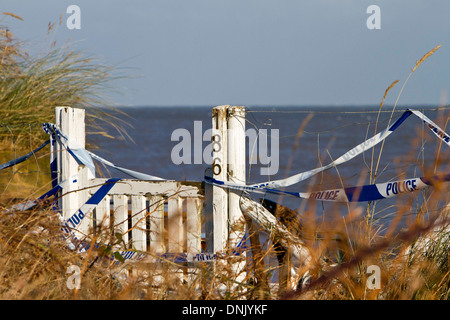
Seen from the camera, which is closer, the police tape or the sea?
the sea

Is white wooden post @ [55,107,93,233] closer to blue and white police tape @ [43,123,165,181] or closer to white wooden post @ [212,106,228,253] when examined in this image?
blue and white police tape @ [43,123,165,181]

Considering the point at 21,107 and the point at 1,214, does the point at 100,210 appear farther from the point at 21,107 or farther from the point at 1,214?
the point at 21,107

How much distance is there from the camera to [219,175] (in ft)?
13.0

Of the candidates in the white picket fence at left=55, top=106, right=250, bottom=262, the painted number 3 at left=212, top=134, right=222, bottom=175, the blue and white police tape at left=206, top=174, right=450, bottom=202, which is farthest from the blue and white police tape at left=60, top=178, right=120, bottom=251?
the blue and white police tape at left=206, top=174, right=450, bottom=202

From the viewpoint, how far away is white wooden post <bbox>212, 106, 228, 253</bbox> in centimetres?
395

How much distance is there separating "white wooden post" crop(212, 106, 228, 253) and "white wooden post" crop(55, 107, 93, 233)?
3.35ft

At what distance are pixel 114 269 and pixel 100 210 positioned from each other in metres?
1.46

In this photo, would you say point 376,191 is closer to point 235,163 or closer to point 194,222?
point 235,163

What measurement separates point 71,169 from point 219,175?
3.91 feet

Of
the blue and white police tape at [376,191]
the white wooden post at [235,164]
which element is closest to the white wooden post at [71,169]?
the white wooden post at [235,164]

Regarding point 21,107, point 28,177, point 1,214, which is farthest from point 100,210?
point 21,107

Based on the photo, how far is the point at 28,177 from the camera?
19.9 feet

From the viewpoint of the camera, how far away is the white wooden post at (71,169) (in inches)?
169

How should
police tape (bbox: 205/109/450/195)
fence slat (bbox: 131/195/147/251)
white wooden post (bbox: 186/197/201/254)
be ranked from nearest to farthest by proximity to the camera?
police tape (bbox: 205/109/450/195) < white wooden post (bbox: 186/197/201/254) < fence slat (bbox: 131/195/147/251)
